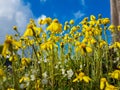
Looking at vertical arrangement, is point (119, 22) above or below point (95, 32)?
above

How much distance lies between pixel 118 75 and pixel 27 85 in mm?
956

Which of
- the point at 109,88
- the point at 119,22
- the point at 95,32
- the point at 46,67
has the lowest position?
the point at 109,88

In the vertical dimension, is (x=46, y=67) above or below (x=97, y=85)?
above

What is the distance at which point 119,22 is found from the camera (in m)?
11.6

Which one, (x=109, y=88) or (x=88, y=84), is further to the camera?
(x=88, y=84)

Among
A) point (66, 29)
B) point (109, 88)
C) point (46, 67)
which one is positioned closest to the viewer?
point (109, 88)

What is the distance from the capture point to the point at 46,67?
6.32 metres

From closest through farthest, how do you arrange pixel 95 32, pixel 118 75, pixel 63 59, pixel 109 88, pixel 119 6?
pixel 109 88 → pixel 118 75 → pixel 95 32 → pixel 63 59 → pixel 119 6

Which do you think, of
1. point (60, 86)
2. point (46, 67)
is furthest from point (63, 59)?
point (60, 86)

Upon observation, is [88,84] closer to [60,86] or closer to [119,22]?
[60,86]

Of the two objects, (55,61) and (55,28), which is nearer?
(55,28)

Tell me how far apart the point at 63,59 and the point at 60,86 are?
1.66 m

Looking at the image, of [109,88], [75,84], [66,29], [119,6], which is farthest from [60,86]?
[119,6]

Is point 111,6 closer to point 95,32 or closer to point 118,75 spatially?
point 95,32
